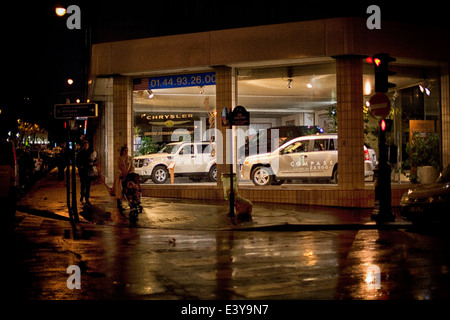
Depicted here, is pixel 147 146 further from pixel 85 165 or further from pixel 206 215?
pixel 206 215

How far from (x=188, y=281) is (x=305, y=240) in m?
4.14

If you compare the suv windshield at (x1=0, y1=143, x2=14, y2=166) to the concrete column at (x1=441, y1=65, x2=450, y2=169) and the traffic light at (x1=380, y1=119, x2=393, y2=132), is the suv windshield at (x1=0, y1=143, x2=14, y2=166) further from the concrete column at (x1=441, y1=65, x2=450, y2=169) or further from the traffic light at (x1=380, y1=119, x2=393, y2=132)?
the concrete column at (x1=441, y1=65, x2=450, y2=169)

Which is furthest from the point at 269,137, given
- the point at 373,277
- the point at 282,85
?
the point at 373,277

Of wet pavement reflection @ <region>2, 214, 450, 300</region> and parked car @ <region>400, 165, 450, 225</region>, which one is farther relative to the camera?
parked car @ <region>400, 165, 450, 225</region>

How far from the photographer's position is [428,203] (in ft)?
36.9

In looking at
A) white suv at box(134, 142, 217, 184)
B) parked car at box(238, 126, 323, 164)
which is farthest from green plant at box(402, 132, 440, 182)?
white suv at box(134, 142, 217, 184)

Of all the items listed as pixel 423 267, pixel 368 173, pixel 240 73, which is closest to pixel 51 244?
pixel 423 267

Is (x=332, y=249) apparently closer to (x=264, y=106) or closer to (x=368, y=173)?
(x=368, y=173)

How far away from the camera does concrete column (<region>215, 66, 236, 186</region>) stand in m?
16.9

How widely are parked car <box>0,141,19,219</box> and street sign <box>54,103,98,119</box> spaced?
5.64 feet

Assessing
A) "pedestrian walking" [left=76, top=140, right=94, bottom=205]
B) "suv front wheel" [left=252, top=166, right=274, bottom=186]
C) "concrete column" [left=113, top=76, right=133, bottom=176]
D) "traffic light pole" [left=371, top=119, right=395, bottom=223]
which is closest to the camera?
"traffic light pole" [left=371, top=119, right=395, bottom=223]

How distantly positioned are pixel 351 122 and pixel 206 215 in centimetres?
547

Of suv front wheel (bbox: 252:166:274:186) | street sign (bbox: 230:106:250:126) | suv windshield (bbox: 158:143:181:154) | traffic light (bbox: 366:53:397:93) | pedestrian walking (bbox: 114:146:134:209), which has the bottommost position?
suv front wheel (bbox: 252:166:274:186)

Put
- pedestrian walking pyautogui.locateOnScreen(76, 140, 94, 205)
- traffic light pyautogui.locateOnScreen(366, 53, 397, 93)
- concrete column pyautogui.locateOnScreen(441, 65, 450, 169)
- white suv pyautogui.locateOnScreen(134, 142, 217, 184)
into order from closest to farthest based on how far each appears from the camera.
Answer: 1. traffic light pyautogui.locateOnScreen(366, 53, 397, 93)
2. pedestrian walking pyautogui.locateOnScreen(76, 140, 94, 205)
3. concrete column pyautogui.locateOnScreen(441, 65, 450, 169)
4. white suv pyautogui.locateOnScreen(134, 142, 217, 184)
